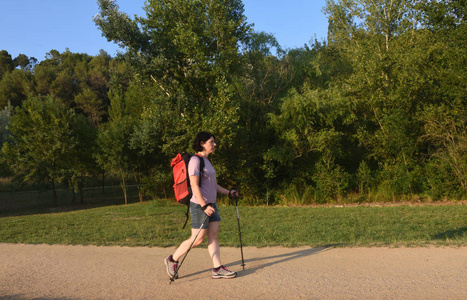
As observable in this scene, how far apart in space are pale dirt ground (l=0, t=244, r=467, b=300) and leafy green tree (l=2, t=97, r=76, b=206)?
18206 millimetres

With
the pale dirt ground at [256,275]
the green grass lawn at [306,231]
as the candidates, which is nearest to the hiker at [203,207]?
the pale dirt ground at [256,275]

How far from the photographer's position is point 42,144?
24359 millimetres

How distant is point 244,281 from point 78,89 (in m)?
54.8

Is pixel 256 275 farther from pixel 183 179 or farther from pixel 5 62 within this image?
pixel 5 62

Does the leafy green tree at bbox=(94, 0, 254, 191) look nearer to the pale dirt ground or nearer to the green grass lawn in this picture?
the green grass lawn

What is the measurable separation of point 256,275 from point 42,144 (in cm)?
2234

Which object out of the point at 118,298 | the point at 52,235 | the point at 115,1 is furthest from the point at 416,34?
the point at 118,298

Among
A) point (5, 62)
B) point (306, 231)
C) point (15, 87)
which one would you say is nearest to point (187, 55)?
point (306, 231)

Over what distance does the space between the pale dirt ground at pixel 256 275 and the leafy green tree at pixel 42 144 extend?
18.2 m

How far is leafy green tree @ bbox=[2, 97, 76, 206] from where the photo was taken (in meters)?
24.1

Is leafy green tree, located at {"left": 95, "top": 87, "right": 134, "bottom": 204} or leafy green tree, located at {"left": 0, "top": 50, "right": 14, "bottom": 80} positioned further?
leafy green tree, located at {"left": 0, "top": 50, "right": 14, "bottom": 80}

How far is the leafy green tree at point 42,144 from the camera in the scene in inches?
950

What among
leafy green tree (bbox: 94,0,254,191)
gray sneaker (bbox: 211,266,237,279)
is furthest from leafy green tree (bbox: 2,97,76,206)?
gray sneaker (bbox: 211,266,237,279)

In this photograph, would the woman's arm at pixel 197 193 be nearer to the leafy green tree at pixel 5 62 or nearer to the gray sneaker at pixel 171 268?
the gray sneaker at pixel 171 268
